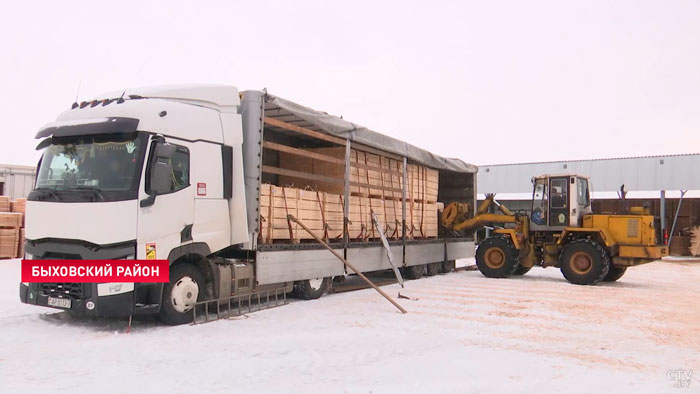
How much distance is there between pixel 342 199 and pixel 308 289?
202 cm

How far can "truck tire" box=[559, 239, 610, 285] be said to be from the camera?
44.9ft

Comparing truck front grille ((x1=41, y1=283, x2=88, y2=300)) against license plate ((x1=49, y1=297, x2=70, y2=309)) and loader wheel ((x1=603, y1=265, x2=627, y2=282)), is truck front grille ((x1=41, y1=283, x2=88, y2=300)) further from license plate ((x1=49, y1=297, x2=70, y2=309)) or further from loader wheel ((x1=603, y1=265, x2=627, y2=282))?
loader wheel ((x1=603, y1=265, x2=627, y2=282))

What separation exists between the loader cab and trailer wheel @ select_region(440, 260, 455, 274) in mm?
2744

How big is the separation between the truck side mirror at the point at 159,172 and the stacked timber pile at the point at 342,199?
195 cm

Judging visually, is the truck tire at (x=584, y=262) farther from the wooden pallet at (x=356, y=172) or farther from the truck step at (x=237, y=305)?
the truck step at (x=237, y=305)

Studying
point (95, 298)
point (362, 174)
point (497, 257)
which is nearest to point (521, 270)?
point (497, 257)

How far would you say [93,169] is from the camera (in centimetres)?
709

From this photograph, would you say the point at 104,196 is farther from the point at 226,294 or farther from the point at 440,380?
the point at 440,380

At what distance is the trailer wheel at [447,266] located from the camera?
1636 centimetres

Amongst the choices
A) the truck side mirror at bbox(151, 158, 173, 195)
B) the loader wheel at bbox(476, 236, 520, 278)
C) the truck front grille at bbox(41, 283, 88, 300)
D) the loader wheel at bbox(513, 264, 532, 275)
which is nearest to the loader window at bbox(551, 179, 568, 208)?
the loader wheel at bbox(476, 236, 520, 278)

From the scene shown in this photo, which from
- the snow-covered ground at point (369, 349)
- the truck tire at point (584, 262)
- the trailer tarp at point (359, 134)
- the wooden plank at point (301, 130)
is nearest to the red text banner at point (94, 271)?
the snow-covered ground at point (369, 349)

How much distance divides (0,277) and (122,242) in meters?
8.58

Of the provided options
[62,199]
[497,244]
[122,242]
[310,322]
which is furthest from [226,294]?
[497,244]

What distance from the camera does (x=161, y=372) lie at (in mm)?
5402
